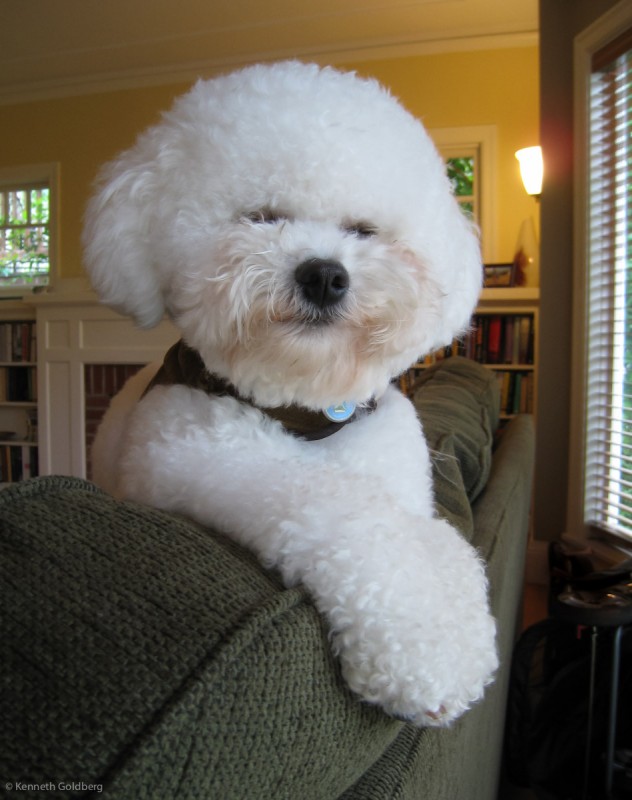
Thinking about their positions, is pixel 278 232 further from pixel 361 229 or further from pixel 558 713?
pixel 558 713

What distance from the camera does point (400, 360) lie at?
784mm

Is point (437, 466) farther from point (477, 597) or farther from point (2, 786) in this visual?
point (2, 786)

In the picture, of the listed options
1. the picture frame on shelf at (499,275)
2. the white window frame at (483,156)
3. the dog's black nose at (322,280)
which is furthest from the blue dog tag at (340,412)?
the white window frame at (483,156)

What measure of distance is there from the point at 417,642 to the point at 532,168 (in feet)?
11.2

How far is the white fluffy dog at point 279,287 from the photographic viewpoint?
619 mm

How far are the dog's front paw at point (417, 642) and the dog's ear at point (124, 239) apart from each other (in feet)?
1.57

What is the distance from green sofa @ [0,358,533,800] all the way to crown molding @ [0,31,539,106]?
3.78 meters

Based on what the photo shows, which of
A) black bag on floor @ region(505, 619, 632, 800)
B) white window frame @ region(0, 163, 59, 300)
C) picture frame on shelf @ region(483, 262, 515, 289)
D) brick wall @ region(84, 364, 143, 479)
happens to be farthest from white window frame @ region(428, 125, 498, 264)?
white window frame @ region(0, 163, 59, 300)

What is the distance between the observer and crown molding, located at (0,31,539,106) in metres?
3.68

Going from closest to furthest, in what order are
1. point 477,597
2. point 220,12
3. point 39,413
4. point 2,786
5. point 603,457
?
1. point 2,786
2. point 477,597
3. point 603,457
4. point 220,12
5. point 39,413

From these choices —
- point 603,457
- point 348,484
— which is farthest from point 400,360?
point 603,457

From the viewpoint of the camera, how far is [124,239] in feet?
2.41

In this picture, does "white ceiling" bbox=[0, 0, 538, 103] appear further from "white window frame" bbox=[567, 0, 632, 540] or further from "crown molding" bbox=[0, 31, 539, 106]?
"white window frame" bbox=[567, 0, 632, 540]

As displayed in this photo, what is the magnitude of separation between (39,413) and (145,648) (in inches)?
186
